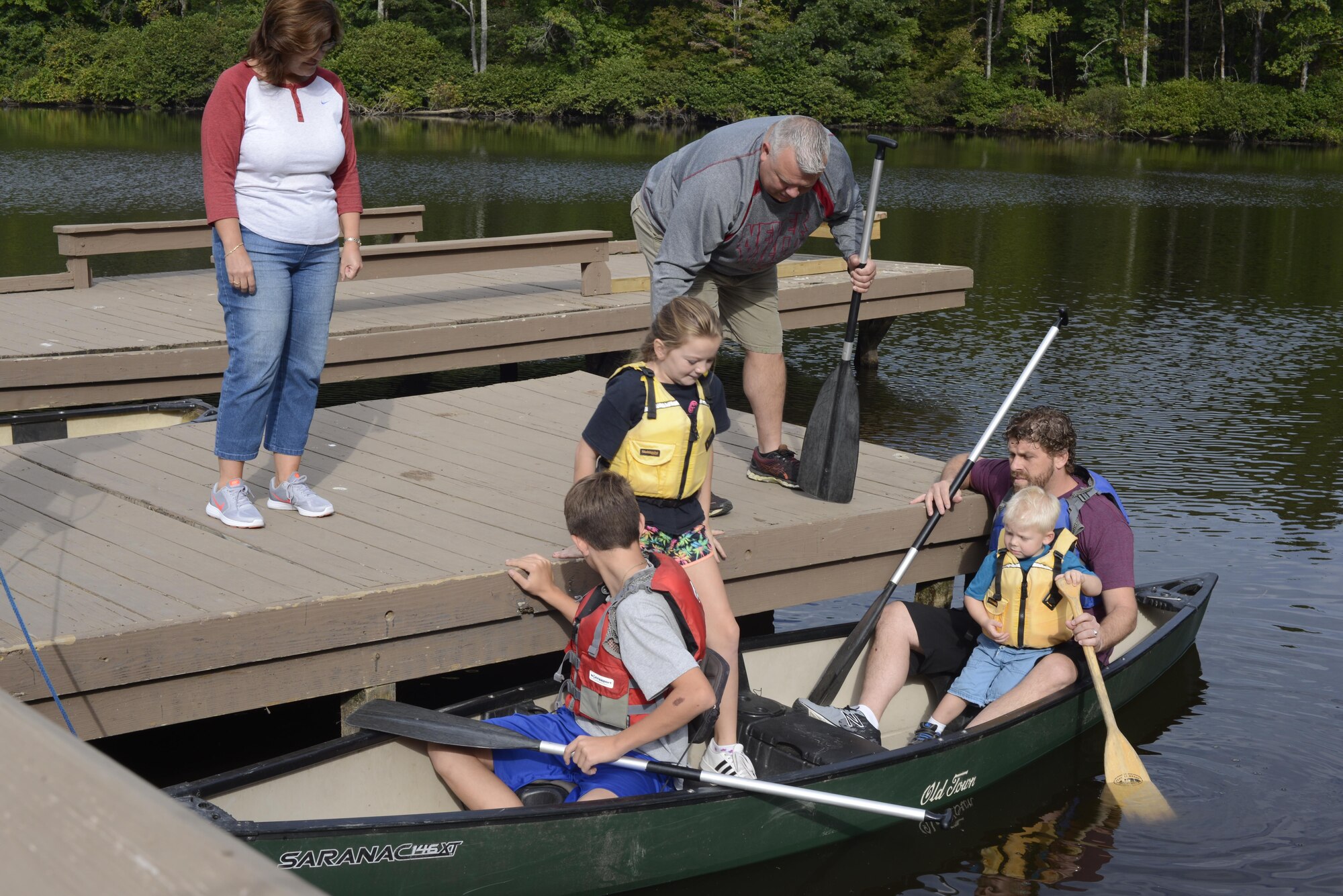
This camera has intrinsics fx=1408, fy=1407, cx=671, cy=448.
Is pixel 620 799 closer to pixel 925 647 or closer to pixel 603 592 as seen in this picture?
pixel 603 592

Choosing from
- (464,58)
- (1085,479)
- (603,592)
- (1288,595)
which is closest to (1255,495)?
(1288,595)

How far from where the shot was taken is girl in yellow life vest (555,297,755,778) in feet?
14.0

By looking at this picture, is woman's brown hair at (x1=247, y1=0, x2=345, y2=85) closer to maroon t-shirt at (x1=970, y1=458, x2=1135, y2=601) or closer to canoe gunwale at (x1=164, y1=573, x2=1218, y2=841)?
canoe gunwale at (x1=164, y1=573, x2=1218, y2=841)

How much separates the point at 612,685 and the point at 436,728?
1.69ft

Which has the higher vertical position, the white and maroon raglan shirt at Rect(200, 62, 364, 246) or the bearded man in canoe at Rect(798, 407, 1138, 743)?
the white and maroon raglan shirt at Rect(200, 62, 364, 246)

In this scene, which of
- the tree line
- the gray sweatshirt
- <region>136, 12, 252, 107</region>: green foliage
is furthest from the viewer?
the tree line

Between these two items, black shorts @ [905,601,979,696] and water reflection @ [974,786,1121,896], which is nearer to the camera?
water reflection @ [974,786,1121,896]

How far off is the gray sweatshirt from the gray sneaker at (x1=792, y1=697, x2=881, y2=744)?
60.8 inches

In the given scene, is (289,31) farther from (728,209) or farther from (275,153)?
(728,209)

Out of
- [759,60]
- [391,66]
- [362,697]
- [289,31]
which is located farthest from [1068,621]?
[391,66]

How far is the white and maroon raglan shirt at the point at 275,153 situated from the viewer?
442cm

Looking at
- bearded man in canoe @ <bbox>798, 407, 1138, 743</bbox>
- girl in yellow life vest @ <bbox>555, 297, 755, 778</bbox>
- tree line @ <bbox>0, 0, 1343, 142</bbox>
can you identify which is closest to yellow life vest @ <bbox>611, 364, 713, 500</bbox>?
girl in yellow life vest @ <bbox>555, 297, 755, 778</bbox>

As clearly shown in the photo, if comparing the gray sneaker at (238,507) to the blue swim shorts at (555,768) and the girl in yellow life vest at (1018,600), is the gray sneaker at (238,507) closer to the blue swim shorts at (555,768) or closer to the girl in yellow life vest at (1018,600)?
the blue swim shorts at (555,768)

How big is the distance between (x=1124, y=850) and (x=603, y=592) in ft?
7.21
